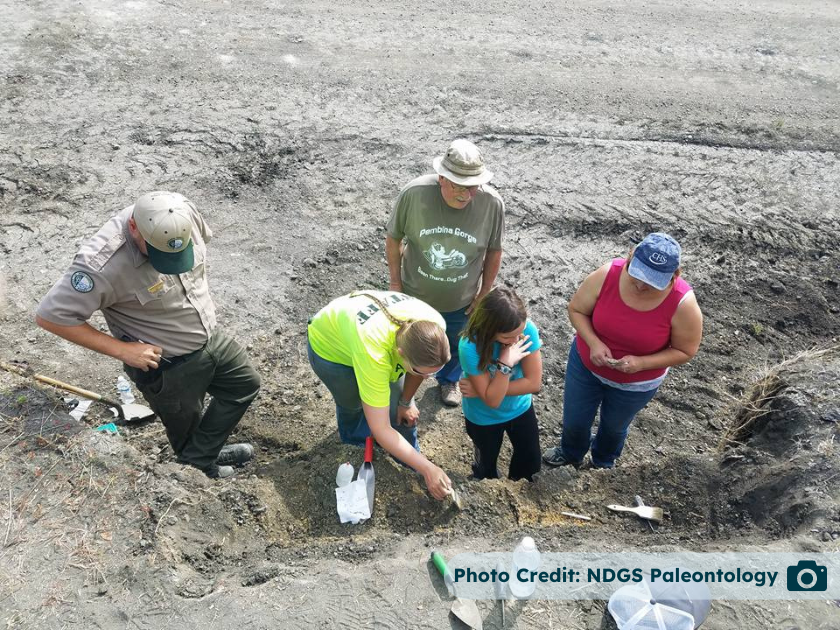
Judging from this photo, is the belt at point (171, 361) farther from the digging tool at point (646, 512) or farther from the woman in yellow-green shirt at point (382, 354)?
the digging tool at point (646, 512)

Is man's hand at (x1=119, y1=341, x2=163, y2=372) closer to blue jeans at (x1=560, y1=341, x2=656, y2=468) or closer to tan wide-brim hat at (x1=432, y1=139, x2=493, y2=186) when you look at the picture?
tan wide-brim hat at (x1=432, y1=139, x2=493, y2=186)

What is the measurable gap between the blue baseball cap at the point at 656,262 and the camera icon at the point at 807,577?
158cm

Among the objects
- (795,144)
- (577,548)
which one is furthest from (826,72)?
(577,548)

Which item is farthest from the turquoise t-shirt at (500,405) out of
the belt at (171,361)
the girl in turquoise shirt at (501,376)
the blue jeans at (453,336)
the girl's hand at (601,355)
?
the belt at (171,361)

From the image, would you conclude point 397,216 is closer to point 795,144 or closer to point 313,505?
point 313,505

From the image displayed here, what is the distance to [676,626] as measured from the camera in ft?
9.97

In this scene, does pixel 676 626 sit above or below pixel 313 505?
above

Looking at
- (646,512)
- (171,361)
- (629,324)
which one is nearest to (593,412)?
(646,512)

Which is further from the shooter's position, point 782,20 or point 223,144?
point 782,20

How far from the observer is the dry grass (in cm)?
474

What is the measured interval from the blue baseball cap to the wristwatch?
2.70 ft

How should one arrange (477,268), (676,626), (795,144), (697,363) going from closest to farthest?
(676,626)
(477,268)
(697,363)
(795,144)

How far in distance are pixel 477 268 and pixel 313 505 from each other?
1870 mm

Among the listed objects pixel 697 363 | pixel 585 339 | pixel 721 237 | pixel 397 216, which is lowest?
pixel 697 363
